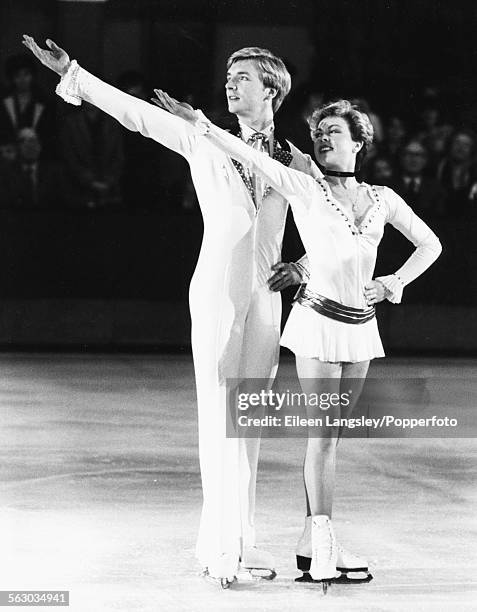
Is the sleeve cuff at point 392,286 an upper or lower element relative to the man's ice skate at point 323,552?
upper

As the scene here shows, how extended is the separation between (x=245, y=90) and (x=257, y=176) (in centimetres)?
24

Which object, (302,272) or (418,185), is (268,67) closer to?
(302,272)

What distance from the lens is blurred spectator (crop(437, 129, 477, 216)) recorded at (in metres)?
7.36

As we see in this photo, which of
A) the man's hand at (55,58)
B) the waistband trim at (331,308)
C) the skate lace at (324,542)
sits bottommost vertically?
the skate lace at (324,542)

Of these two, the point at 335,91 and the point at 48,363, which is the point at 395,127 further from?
the point at 48,363

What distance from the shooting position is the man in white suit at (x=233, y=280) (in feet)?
11.5

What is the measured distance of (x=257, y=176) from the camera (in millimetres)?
3533

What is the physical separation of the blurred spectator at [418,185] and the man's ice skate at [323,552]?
385 cm

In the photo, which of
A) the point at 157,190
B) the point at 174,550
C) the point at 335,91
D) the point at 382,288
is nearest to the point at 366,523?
the point at 174,550

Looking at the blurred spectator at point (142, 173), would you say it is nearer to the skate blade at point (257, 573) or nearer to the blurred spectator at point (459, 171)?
the blurred spectator at point (459, 171)

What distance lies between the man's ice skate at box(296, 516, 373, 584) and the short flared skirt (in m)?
0.46

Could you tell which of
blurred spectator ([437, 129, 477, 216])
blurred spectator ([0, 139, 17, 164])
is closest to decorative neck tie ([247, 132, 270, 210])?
blurred spectator ([437, 129, 477, 216])

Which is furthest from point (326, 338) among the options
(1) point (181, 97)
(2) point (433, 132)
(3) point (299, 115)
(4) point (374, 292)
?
(2) point (433, 132)

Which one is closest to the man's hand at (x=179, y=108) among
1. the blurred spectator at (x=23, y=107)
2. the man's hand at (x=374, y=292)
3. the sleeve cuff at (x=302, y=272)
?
the sleeve cuff at (x=302, y=272)
